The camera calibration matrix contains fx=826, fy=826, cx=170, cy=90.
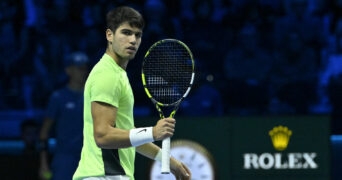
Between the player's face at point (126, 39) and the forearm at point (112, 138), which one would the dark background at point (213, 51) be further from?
the forearm at point (112, 138)

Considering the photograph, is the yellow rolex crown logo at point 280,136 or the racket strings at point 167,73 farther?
the yellow rolex crown logo at point 280,136

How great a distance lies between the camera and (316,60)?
10000 mm

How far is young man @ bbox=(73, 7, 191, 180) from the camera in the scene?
385 cm

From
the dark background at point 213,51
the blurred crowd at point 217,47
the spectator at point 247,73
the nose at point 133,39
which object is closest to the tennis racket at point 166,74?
the nose at point 133,39

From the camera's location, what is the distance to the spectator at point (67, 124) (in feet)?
23.5

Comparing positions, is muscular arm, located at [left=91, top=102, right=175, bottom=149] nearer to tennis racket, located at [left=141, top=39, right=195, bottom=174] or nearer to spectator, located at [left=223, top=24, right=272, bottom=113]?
tennis racket, located at [left=141, top=39, right=195, bottom=174]

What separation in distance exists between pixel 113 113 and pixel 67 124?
3421 millimetres

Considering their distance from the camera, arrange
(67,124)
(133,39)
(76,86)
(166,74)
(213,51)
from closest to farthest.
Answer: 1. (133,39)
2. (166,74)
3. (67,124)
4. (76,86)
5. (213,51)

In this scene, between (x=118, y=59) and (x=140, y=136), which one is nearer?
(x=140, y=136)

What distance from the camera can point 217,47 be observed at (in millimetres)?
9945

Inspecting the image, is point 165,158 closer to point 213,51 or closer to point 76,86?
point 76,86

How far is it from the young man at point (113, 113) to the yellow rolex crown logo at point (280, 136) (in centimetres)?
338

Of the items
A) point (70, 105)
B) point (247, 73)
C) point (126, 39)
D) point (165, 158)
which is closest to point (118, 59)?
point (126, 39)

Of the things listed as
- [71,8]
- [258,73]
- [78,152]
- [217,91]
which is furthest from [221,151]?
[71,8]
